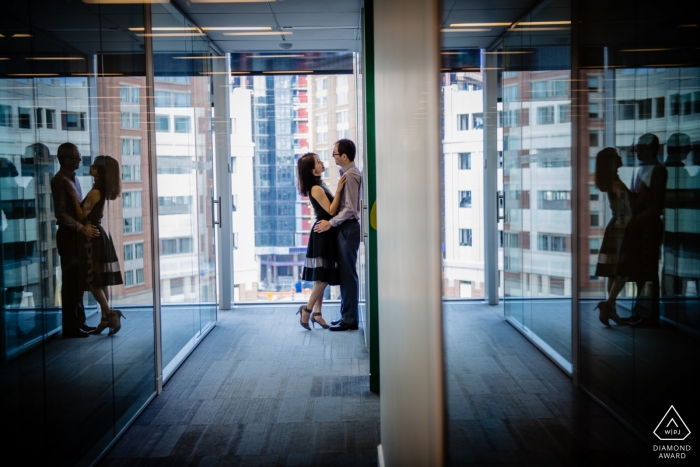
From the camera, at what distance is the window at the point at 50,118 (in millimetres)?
2248

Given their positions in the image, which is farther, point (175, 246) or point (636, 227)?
point (175, 246)

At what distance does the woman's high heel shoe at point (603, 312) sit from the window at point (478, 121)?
0.28m

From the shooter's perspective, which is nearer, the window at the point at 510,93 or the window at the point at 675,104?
the window at the point at 675,104

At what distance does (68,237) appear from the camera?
98.4 inches

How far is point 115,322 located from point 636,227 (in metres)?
3.09

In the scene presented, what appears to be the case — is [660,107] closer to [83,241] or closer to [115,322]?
[83,241]

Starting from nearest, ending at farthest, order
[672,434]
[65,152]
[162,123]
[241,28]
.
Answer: [672,434]
[65,152]
[162,123]
[241,28]

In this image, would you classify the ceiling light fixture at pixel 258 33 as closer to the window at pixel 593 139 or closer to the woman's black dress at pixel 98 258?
the woman's black dress at pixel 98 258

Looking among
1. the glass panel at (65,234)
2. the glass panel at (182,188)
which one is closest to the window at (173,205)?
the glass panel at (182,188)

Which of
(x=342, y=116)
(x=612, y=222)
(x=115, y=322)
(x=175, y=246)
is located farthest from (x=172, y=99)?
(x=612, y=222)

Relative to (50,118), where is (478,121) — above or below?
below

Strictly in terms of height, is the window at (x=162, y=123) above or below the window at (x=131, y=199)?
above

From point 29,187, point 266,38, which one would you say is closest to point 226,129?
point 266,38

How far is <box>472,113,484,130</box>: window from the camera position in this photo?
665 mm
